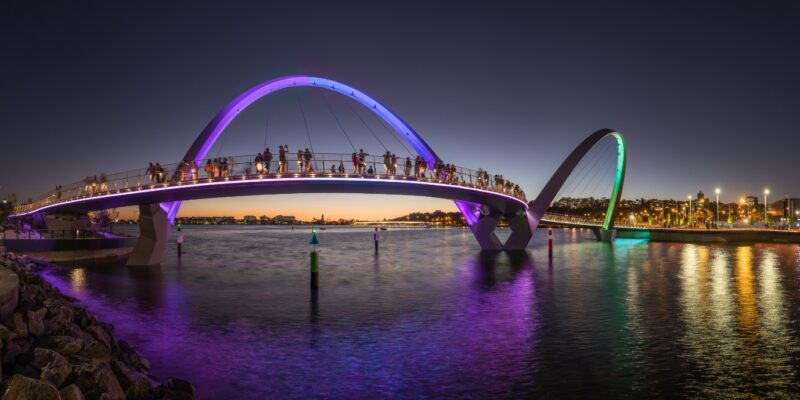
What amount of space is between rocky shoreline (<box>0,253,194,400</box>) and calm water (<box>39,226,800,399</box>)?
2178 mm

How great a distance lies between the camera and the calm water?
10.8 meters

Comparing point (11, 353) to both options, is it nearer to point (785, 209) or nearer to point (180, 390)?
point (180, 390)

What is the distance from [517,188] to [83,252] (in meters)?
34.0

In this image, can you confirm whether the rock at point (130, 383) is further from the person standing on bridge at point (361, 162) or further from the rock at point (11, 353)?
the person standing on bridge at point (361, 162)

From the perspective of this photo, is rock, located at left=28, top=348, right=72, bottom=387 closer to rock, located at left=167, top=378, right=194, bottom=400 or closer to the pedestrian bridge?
rock, located at left=167, top=378, right=194, bottom=400

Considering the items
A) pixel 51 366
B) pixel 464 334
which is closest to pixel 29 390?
pixel 51 366

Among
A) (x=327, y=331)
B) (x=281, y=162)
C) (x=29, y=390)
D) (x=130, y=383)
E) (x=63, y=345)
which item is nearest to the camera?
(x=29, y=390)

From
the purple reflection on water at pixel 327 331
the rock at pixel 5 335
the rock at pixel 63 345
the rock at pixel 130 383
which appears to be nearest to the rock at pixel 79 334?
the rock at pixel 63 345

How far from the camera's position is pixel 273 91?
1965 inches

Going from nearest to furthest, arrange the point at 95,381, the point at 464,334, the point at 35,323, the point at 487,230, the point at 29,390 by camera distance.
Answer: the point at 29,390
the point at 95,381
the point at 35,323
the point at 464,334
the point at 487,230

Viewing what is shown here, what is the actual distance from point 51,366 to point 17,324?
6.05 ft

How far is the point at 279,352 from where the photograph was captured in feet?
44.8

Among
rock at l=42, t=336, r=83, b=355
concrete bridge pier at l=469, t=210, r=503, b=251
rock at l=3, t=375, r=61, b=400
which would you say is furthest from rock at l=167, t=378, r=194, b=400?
concrete bridge pier at l=469, t=210, r=503, b=251

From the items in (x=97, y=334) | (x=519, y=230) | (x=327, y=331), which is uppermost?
(x=519, y=230)
